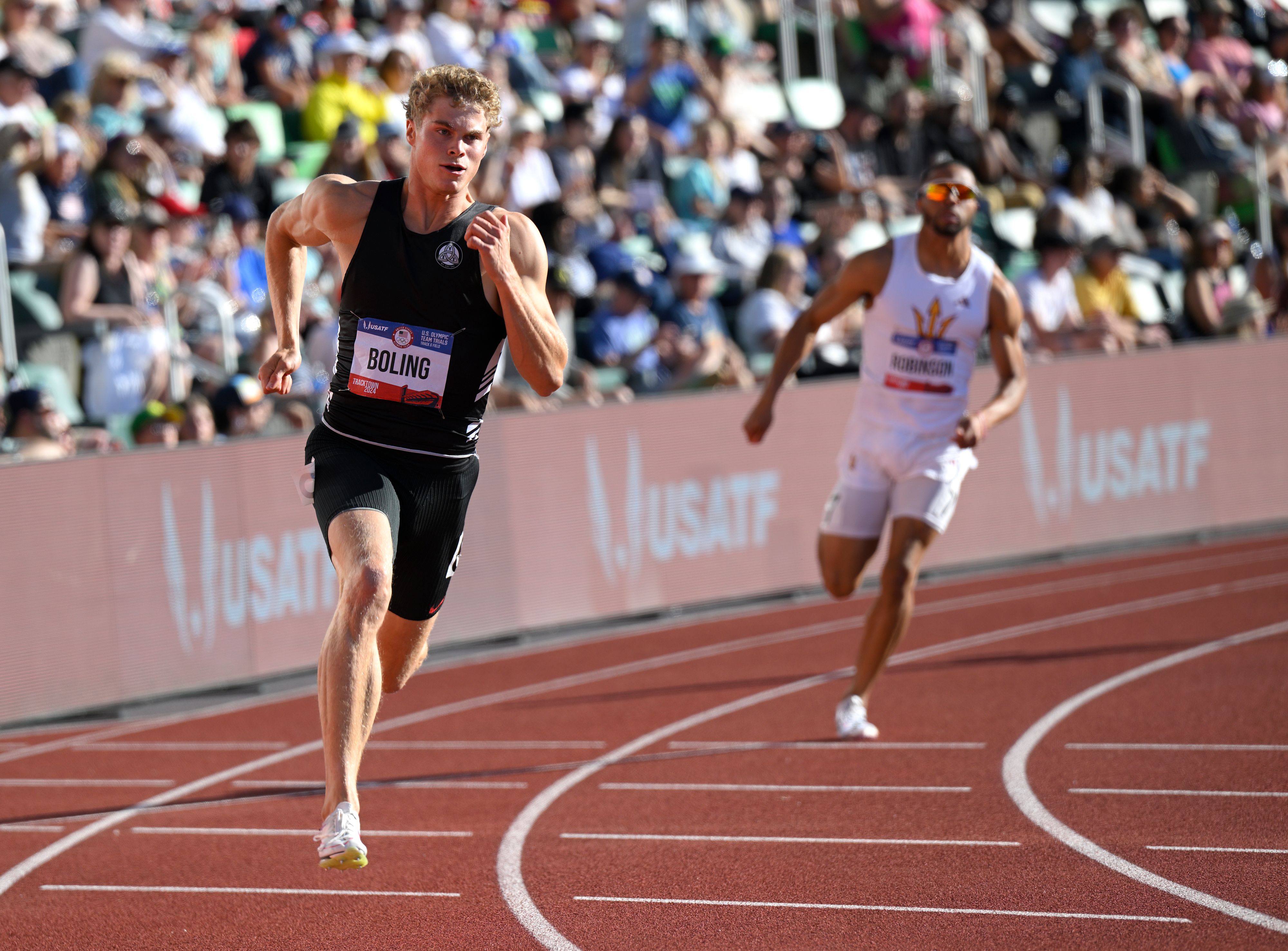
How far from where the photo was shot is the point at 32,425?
9.96 metres

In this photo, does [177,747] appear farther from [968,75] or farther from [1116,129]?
[1116,129]

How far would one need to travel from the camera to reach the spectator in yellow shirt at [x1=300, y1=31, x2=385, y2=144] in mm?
14484

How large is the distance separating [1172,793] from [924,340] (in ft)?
7.85

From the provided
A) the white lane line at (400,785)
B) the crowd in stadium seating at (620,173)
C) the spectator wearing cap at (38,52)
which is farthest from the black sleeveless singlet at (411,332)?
the spectator wearing cap at (38,52)

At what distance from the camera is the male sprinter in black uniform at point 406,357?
516 cm

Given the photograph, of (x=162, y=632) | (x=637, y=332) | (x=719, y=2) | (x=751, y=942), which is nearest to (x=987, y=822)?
(x=751, y=942)

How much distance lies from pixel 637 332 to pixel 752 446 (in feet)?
5.01

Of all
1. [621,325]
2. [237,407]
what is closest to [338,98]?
[621,325]

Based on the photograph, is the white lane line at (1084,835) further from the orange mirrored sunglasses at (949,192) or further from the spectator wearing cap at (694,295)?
the spectator wearing cap at (694,295)

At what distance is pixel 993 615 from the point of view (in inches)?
478

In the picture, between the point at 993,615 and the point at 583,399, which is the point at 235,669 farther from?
the point at 993,615

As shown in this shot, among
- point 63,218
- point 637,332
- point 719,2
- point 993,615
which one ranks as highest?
point 719,2

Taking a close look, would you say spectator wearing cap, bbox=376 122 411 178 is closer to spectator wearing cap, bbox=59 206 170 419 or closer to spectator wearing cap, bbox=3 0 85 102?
spectator wearing cap, bbox=3 0 85 102

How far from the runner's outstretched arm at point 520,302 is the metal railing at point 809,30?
14.4m
